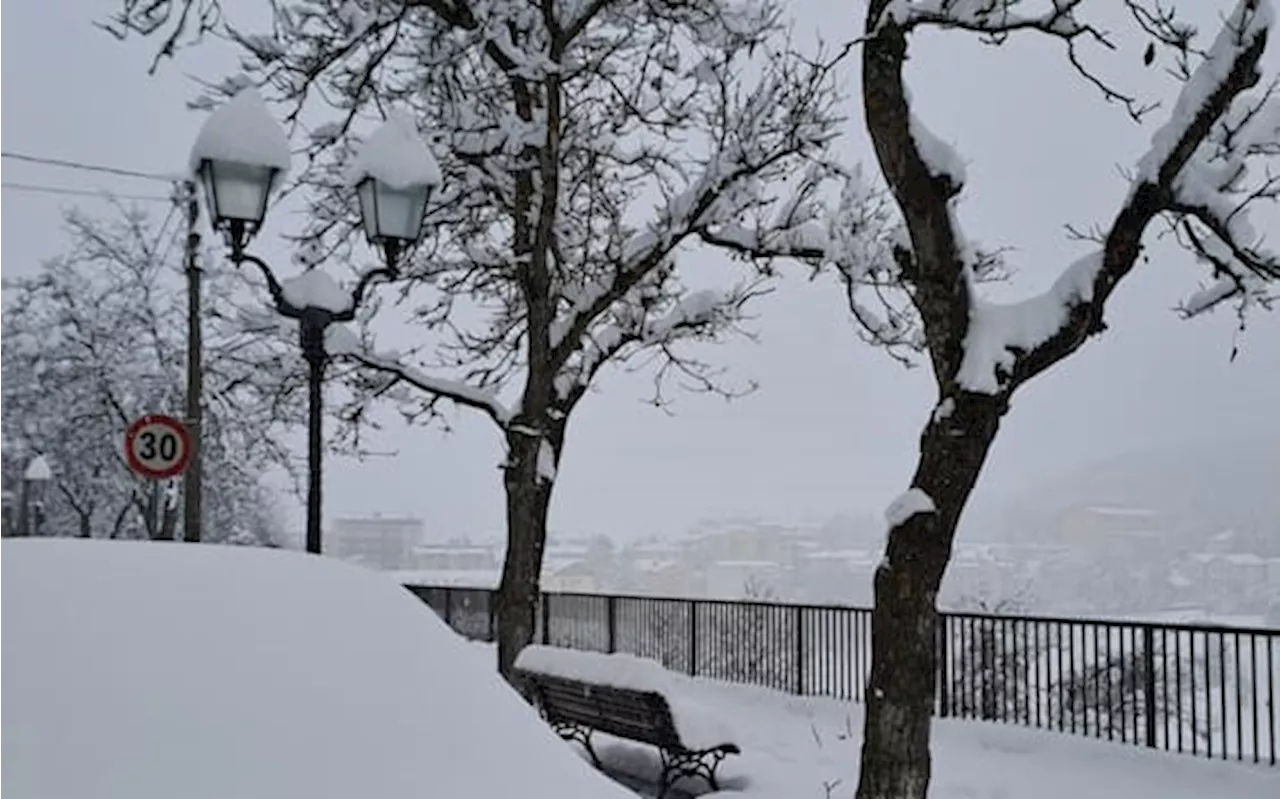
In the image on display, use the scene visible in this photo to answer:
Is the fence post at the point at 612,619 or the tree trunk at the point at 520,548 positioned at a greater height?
the tree trunk at the point at 520,548

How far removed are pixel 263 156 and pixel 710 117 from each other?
529 cm

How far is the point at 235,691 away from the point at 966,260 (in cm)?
513

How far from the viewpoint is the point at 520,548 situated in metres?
11.5

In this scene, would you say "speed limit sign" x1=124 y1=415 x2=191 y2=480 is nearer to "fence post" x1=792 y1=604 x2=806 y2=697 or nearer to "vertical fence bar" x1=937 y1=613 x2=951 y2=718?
"fence post" x1=792 y1=604 x2=806 y2=697

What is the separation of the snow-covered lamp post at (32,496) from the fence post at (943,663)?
17.3 m

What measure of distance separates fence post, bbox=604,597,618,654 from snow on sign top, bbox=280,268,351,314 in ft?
26.9

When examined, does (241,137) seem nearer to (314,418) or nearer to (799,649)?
(314,418)

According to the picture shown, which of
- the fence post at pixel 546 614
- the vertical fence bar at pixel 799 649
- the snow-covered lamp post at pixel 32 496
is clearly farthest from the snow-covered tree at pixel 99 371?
the vertical fence bar at pixel 799 649

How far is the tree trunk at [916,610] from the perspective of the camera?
6.26m

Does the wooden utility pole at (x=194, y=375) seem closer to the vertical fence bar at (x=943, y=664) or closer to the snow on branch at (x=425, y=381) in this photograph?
the snow on branch at (x=425, y=381)

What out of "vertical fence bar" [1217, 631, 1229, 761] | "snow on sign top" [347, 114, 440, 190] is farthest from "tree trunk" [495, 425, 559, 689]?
"vertical fence bar" [1217, 631, 1229, 761]

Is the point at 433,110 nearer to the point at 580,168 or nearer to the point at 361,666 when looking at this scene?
the point at 580,168

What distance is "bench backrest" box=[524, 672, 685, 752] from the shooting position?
7.81 m

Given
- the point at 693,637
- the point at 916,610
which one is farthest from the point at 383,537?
the point at 916,610
